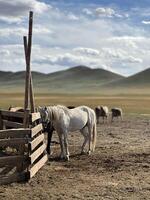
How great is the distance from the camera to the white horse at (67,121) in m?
A: 13.2

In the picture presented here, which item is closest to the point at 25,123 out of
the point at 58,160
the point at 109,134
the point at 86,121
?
the point at 58,160

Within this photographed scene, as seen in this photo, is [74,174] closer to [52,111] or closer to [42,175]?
[42,175]

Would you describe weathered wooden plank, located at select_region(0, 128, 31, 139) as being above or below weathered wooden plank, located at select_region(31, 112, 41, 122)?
below

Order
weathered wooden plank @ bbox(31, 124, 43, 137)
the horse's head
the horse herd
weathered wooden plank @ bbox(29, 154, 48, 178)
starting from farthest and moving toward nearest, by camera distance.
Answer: the horse herd < the horse's head < weathered wooden plank @ bbox(31, 124, 43, 137) < weathered wooden plank @ bbox(29, 154, 48, 178)

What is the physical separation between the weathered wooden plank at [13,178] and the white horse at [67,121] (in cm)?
286

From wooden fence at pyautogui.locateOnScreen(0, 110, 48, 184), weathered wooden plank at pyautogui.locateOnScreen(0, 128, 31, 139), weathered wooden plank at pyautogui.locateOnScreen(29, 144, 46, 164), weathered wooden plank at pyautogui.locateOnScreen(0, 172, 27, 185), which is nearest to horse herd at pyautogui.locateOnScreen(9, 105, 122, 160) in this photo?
weathered wooden plank at pyautogui.locateOnScreen(29, 144, 46, 164)

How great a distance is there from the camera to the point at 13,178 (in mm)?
9914

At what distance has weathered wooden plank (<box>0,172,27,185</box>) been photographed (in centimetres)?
976

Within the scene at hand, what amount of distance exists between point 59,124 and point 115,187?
407 cm

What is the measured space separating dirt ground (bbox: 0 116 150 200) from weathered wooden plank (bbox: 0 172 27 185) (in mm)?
176

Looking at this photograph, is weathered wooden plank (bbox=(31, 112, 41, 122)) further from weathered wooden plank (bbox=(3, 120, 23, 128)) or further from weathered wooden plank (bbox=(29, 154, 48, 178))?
weathered wooden plank (bbox=(29, 154, 48, 178))

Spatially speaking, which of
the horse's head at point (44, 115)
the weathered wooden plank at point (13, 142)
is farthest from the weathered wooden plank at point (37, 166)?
the horse's head at point (44, 115)

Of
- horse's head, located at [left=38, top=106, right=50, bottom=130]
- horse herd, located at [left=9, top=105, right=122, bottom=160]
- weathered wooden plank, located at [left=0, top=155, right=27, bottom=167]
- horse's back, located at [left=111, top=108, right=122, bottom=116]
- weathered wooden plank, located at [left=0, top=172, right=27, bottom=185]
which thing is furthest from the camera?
horse's back, located at [left=111, top=108, right=122, bottom=116]

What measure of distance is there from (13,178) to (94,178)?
6.16ft
